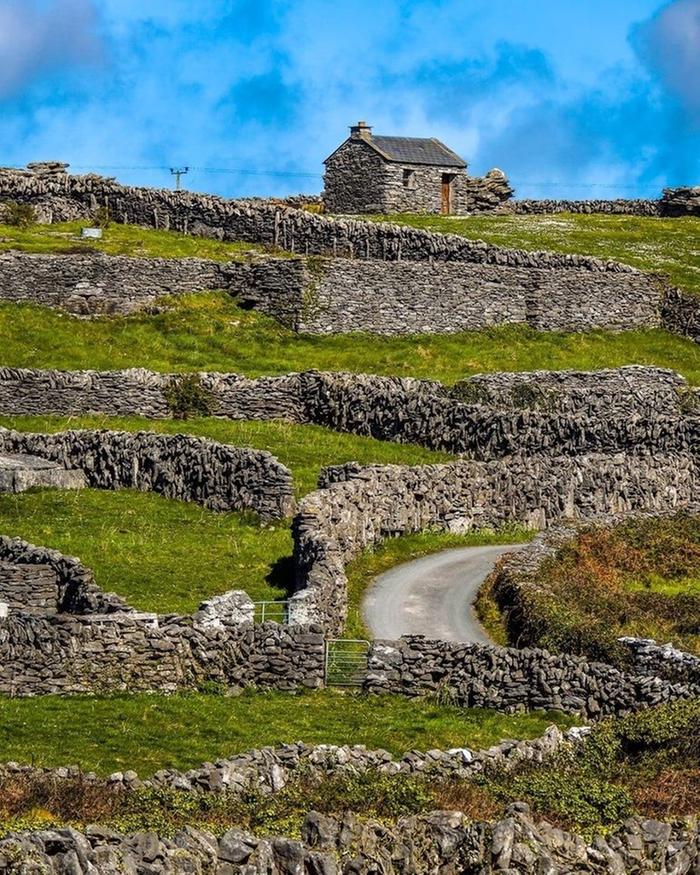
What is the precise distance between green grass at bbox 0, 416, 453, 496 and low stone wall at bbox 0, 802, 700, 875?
36.4 m

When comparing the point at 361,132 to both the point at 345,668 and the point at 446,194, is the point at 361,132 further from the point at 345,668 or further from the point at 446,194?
the point at 345,668

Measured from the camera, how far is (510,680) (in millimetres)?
36125

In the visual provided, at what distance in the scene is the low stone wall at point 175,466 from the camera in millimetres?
54250

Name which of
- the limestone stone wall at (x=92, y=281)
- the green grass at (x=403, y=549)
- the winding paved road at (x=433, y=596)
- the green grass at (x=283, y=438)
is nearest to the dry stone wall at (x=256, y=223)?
the limestone stone wall at (x=92, y=281)

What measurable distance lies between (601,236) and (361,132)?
46.1 feet

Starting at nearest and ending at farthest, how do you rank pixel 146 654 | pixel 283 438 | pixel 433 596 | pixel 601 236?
pixel 146 654
pixel 433 596
pixel 283 438
pixel 601 236

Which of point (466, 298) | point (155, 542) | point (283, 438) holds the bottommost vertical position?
point (155, 542)

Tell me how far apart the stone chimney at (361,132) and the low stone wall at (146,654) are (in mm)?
67530

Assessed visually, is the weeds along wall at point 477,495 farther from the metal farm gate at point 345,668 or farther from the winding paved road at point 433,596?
the metal farm gate at point 345,668

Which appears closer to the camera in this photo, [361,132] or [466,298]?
[466,298]

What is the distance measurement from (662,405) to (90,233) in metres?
28.0

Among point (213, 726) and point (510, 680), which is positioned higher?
point (510, 680)

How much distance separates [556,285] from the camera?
79812 millimetres

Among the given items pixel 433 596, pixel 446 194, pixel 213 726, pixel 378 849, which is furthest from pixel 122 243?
pixel 378 849
